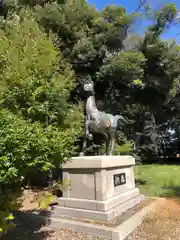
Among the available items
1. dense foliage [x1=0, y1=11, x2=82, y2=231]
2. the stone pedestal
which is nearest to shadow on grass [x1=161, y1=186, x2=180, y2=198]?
the stone pedestal

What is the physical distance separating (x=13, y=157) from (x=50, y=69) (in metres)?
2.17

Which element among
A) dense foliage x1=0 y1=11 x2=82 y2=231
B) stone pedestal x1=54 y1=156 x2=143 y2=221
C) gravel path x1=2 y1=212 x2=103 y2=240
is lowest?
gravel path x1=2 y1=212 x2=103 y2=240

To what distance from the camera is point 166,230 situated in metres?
4.82

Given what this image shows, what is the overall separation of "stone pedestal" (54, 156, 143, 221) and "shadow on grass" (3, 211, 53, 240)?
422mm

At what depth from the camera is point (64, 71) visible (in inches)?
311

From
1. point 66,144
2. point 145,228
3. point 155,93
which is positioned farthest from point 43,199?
point 155,93

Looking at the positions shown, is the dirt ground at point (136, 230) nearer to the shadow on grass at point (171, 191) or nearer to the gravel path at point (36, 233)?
the gravel path at point (36, 233)

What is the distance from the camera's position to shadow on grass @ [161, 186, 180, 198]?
7812 mm

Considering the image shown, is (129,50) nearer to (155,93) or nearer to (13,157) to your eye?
(155,93)

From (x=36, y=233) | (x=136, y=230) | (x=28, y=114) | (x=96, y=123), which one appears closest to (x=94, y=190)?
(x=136, y=230)

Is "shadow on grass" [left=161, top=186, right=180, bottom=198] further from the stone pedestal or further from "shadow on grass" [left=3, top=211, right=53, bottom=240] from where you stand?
"shadow on grass" [left=3, top=211, right=53, bottom=240]

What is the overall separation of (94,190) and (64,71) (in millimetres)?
3983

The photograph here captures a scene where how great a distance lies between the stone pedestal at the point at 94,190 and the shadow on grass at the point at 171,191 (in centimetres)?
210

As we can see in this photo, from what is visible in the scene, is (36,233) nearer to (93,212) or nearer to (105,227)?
(93,212)
